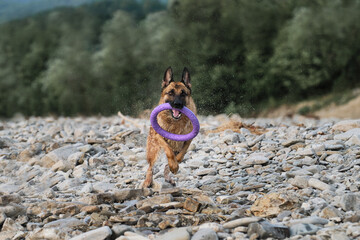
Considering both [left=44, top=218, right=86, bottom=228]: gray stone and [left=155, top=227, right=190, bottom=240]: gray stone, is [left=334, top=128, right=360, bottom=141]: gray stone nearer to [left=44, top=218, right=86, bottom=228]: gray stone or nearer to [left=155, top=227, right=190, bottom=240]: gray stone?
[left=155, top=227, right=190, bottom=240]: gray stone

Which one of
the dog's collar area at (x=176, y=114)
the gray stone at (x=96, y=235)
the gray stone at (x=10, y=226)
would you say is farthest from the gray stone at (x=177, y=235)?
the dog's collar area at (x=176, y=114)

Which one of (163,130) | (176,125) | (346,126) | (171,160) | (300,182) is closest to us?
(300,182)

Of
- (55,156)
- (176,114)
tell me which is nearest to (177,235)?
(176,114)

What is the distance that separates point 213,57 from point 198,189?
17.8 m

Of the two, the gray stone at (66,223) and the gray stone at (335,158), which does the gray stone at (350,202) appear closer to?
the gray stone at (335,158)

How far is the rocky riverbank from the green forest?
12.7 meters

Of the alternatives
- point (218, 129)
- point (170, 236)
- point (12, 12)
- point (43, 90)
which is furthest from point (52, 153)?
point (12, 12)

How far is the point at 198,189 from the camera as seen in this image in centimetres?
634

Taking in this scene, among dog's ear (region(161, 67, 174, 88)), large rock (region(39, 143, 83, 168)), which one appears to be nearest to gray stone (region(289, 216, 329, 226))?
dog's ear (region(161, 67, 174, 88))

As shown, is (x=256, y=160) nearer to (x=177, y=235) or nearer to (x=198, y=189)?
(x=198, y=189)

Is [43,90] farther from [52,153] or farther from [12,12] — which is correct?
[52,153]

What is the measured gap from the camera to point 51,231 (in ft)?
15.4

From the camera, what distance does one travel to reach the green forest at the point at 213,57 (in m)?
24.2

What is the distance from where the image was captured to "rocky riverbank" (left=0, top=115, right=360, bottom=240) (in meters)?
4.56
